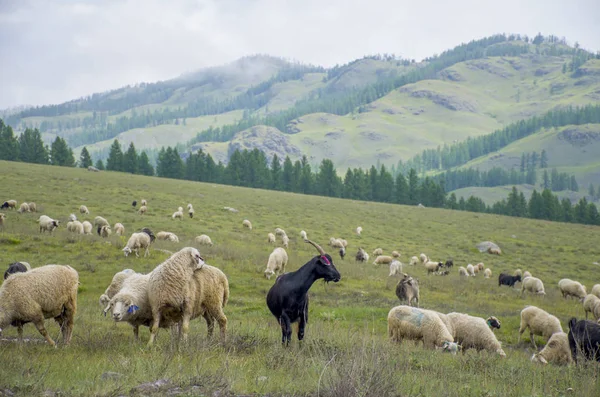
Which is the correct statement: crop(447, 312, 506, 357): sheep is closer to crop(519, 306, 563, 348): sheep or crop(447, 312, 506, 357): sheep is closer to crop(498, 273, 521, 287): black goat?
crop(519, 306, 563, 348): sheep

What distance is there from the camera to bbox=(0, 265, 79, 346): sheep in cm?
895

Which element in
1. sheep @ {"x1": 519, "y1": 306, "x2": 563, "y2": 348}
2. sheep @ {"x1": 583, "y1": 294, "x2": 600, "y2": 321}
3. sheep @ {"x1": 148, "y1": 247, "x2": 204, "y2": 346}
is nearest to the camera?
sheep @ {"x1": 148, "y1": 247, "x2": 204, "y2": 346}

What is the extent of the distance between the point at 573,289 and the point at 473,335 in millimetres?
17678

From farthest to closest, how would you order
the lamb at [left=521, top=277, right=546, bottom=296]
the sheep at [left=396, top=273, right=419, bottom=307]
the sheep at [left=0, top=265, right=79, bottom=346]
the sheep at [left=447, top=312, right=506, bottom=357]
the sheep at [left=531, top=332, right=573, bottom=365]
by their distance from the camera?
the lamb at [left=521, top=277, right=546, bottom=296]
the sheep at [left=396, top=273, right=419, bottom=307]
the sheep at [left=447, top=312, right=506, bottom=357]
the sheep at [left=531, top=332, right=573, bottom=365]
the sheep at [left=0, top=265, right=79, bottom=346]

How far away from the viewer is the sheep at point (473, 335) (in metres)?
13.4

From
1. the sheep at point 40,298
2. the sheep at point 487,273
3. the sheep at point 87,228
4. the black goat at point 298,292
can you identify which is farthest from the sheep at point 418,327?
the sheep at point 487,273

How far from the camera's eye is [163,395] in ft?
18.4

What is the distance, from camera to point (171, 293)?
30.2ft

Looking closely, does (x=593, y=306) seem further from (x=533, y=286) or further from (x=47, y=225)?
(x=47, y=225)

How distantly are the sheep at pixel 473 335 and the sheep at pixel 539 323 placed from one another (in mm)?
4160

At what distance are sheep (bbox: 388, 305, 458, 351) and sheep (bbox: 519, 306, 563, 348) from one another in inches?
243

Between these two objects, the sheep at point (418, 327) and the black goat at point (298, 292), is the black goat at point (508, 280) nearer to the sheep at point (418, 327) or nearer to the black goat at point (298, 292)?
the sheep at point (418, 327)

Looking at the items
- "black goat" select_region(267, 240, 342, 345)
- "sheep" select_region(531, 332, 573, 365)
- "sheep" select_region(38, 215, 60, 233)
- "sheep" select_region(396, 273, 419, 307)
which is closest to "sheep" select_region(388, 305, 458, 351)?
"sheep" select_region(531, 332, 573, 365)

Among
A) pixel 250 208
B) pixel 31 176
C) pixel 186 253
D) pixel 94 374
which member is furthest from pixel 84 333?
pixel 31 176
